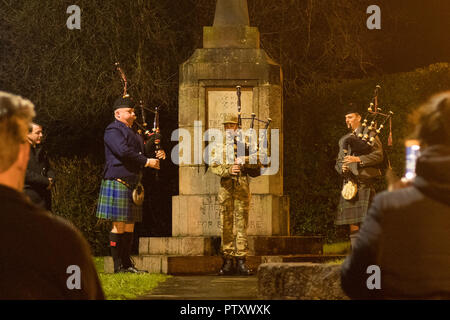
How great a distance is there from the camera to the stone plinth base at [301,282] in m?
5.89

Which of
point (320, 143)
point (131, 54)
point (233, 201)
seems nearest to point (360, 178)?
point (233, 201)

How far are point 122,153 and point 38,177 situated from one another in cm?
94

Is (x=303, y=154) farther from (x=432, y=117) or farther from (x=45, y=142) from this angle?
(x=432, y=117)

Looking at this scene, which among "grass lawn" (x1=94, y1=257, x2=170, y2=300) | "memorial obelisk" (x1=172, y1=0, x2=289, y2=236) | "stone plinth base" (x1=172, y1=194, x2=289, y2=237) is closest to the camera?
"grass lawn" (x1=94, y1=257, x2=170, y2=300)

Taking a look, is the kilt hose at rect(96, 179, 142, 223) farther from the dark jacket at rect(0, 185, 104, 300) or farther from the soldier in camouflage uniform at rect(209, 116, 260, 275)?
the dark jacket at rect(0, 185, 104, 300)

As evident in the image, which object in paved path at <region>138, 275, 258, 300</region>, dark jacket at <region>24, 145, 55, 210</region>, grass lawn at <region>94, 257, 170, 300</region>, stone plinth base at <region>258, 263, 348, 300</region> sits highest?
dark jacket at <region>24, 145, 55, 210</region>

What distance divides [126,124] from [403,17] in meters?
9.76

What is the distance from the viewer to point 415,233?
3119mm

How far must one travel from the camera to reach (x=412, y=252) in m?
3.12

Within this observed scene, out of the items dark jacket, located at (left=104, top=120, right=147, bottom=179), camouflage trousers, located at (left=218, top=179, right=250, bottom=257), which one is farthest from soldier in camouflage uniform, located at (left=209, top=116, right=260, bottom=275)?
dark jacket, located at (left=104, top=120, right=147, bottom=179)

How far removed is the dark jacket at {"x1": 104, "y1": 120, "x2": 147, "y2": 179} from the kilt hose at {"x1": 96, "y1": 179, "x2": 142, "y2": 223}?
0.12 m

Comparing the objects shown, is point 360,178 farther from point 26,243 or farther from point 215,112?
point 26,243

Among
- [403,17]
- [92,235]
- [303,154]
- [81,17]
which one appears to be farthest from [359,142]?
[403,17]

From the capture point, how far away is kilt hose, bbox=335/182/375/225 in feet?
31.5
